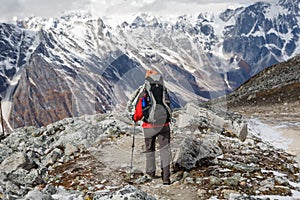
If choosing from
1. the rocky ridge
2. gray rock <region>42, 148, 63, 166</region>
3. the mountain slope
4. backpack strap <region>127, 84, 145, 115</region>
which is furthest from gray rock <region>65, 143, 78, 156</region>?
the mountain slope

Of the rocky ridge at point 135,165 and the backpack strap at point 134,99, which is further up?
the backpack strap at point 134,99

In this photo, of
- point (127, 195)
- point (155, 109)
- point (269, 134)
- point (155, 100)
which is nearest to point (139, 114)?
point (155, 109)

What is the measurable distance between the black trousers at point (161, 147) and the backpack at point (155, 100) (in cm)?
41

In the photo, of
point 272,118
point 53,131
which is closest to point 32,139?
point 53,131

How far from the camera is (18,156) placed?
1466cm

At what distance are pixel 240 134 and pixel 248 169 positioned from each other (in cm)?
694

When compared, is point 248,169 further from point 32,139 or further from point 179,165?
point 32,139

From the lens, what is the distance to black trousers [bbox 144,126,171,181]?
12140 mm

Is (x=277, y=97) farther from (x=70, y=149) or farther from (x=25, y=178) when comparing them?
(x=25, y=178)

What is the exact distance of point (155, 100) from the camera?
11891 millimetres

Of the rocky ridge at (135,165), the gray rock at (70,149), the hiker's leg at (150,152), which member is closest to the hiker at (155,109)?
the hiker's leg at (150,152)

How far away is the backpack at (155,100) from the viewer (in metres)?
11.9

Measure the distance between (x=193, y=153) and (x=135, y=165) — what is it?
7.27 ft

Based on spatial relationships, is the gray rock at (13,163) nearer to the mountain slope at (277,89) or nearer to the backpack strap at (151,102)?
the backpack strap at (151,102)
